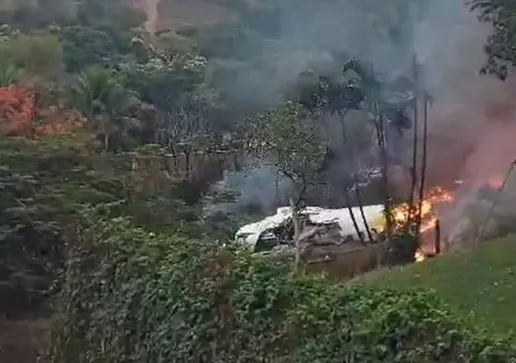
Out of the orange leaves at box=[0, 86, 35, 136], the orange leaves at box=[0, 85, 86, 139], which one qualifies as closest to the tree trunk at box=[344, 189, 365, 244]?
the orange leaves at box=[0, 85, 86, 139]

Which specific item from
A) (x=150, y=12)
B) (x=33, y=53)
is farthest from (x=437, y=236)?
(x=150, y=12)

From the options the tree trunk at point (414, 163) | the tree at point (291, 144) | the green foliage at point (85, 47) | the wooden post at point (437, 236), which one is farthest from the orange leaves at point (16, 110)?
the green foliage at point (85, 47)

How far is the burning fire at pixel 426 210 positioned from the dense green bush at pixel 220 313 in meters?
5.34

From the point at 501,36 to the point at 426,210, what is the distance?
393cm

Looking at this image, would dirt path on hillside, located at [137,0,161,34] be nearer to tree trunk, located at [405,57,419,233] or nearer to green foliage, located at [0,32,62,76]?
green foliage, located at [0,32,62,76]

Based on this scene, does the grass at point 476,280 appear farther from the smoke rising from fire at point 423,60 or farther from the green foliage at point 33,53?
the green foliage at point 33,53

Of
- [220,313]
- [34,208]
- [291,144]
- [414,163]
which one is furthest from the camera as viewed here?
[414,163]

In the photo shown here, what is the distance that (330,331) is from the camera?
3.57m

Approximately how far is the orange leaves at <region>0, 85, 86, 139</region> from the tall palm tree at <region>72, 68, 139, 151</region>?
1.49m

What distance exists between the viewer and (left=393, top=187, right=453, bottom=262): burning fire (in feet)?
34.9

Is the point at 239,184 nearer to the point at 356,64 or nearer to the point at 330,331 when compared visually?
the point at 356,64

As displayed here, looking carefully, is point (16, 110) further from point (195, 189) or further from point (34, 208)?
point (195, 189)

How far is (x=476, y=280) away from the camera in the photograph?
6.58 m

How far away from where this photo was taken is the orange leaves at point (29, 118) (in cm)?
817
